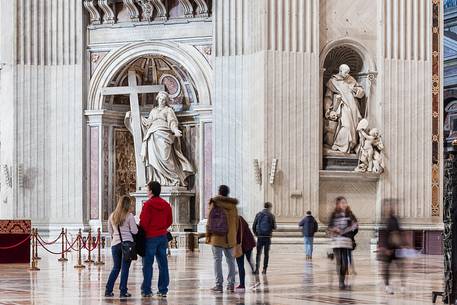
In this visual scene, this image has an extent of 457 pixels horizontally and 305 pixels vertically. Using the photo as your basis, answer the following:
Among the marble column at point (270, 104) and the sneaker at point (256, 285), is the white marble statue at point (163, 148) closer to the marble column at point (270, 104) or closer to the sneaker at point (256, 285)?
the marble column at point (270, 104)

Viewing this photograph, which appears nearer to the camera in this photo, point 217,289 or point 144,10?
point 217,289

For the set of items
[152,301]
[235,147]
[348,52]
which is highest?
[348,52]

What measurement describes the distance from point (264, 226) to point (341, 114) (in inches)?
348

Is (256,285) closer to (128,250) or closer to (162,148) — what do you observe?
(128,250)

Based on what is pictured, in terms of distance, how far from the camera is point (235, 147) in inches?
1139

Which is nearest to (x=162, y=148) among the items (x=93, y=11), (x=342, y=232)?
(x=93, y=11)

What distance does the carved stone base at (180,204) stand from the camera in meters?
30.4

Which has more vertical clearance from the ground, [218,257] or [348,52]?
[348,52]

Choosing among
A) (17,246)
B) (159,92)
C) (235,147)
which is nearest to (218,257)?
(17,246)

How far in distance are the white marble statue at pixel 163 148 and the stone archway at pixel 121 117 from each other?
0.47 meters

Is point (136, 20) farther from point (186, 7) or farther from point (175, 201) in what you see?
point (175, 201)

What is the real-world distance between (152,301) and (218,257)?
1.79 m

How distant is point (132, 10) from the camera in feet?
101

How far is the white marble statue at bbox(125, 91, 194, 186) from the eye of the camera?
3056 cm
